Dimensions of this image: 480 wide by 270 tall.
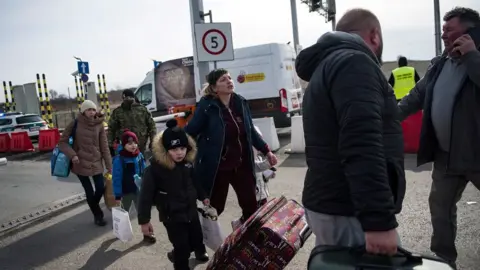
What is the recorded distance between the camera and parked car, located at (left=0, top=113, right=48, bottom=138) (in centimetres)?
1756

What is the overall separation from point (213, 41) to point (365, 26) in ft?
16.6

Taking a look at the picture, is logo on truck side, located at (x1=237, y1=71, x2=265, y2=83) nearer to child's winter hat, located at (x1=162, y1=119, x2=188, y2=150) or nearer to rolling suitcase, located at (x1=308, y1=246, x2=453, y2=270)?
child's winter hat, located at (x1=162, y1=119, x2=188, y2=150)

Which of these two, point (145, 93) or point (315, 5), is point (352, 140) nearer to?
point (315, 5)

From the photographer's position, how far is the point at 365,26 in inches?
79.3

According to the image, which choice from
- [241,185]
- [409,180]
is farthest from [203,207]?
[409,180]

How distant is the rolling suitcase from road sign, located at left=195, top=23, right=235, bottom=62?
5.41 metres

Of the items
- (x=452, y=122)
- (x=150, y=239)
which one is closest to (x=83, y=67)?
(x=150, y=239)

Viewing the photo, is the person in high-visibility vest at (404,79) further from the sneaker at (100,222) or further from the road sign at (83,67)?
the road sign at (83,67)

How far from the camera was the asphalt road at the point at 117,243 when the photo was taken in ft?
13.1

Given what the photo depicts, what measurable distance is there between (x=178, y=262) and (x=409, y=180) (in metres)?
4.08

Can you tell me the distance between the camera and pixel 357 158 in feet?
5.58

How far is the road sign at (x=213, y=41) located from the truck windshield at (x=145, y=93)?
8.09 m

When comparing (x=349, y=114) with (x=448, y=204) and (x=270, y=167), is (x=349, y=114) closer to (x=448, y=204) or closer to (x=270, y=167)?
(x=448, y=204)

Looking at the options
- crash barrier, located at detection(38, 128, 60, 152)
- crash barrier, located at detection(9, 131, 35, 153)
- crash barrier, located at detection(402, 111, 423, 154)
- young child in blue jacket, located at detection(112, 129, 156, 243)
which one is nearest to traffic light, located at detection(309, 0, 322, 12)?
crash barrier, located at detection(402, 111, 423, 154)
